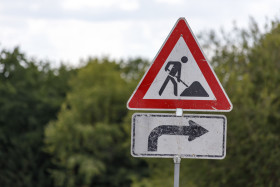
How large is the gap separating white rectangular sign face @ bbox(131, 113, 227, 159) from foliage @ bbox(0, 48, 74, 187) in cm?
4129

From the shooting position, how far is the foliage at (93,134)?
43.3 m

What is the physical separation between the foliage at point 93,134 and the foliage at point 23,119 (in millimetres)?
1694

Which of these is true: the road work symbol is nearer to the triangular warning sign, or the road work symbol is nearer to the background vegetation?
the triangular warning sign

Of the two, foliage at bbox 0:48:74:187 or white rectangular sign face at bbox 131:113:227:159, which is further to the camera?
foliage at bbox 0:48:74:187

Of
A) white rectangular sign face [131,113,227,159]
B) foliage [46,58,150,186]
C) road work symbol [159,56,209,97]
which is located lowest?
white rectangular sign face [131,113,227,159]

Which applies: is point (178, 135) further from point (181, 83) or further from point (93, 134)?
point (93, 134)

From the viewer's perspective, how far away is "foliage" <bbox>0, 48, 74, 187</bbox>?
45.7 meters

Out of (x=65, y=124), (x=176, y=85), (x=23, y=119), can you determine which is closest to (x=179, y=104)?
(x=176, y=85)

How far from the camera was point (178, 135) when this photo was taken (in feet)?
14.3

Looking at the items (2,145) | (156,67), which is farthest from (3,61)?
(156,67)

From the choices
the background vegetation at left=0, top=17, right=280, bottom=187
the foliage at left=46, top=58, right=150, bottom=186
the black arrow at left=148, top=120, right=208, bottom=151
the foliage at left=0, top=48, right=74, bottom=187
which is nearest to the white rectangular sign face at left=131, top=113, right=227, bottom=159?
the black arrow at left=148, top=120, right=208, bottom=151

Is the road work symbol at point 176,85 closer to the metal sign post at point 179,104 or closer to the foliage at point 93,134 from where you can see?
the metal sign post at point 179,104

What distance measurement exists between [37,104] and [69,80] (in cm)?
325

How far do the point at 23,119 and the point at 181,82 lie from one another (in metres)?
43.8
